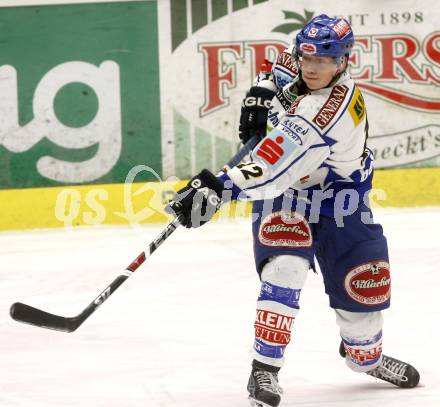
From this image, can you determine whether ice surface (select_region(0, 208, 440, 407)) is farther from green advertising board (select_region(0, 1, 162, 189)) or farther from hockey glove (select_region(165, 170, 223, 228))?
green advertising board (select_region(0, 1, 162, 189))

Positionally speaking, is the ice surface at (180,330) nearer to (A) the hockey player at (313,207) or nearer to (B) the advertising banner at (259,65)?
(A) the hockey player at (313,207)

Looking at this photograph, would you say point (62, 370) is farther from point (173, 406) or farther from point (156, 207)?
point (156, 207)

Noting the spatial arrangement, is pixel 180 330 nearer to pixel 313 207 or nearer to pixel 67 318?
pixel 67 318

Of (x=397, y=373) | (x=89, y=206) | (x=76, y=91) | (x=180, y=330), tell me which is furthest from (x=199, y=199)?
(x=76, y=91)

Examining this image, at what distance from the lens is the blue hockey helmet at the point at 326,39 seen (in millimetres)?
3166

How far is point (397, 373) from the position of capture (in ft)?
11.5

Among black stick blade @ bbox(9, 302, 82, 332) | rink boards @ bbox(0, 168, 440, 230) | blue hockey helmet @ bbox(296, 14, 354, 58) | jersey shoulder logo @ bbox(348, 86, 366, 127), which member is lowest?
rink boards @ bbox(0, 168, 440, 230)

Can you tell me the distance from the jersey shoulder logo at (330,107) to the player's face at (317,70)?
44 mm

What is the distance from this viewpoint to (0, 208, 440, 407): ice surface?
3.48 meters

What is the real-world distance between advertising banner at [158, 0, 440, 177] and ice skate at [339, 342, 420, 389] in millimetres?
3985

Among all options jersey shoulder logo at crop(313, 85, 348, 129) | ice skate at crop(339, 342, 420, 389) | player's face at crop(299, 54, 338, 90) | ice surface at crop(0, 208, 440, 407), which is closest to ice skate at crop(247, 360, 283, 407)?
ice surface at crop(0, 208, 440, 407)

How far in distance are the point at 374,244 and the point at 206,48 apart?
4.22 meters

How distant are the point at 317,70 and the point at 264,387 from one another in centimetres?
93

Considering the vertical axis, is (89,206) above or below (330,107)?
below
